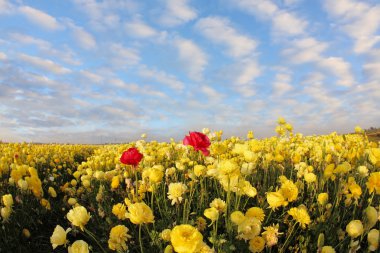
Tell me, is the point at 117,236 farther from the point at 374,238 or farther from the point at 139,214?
the point at 374,238

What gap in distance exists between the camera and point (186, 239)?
1.63 meters

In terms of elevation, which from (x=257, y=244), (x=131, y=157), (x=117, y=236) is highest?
(x=131, y=157)

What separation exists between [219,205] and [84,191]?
13.6 feet

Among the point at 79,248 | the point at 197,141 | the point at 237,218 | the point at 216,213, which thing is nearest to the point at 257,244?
the point at 237,218

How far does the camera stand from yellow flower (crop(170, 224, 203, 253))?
162 centimetres

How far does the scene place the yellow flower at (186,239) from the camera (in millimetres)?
1619

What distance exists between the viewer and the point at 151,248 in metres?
3.20

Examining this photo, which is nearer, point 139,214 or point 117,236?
point 139,214

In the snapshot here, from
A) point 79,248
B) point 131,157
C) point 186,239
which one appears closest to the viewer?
point 186,239

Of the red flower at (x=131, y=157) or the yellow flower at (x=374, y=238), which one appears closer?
the yellow flower at (x=374, y=238)

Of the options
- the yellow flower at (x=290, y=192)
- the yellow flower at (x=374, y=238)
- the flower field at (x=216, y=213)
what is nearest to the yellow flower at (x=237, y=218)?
the flower field at (x=216, y=213)

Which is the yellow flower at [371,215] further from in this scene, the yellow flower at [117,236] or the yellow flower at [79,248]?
the yellow flower at [79,248]

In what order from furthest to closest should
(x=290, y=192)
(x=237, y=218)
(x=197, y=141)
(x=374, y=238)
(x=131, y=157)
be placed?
(x=197, y=141) → (x=131, y=157) → (x=290, y=192) → (x=374, y=238) → (x=237, y=218)

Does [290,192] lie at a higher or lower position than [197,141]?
lower
